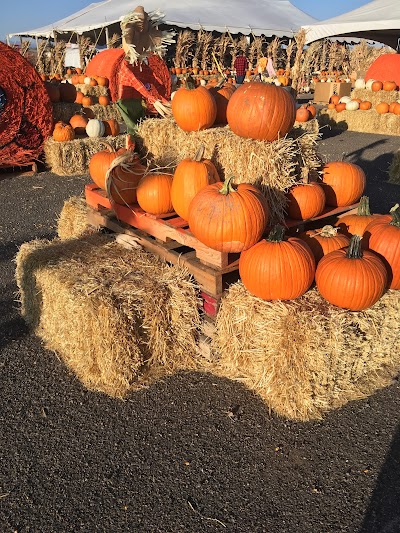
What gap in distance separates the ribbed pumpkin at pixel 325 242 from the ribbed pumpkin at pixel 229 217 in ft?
1.69

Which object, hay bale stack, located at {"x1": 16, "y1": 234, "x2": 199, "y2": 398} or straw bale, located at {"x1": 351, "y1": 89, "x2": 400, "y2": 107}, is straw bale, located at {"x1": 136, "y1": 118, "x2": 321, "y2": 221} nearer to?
hay bale stack, located at {"x1": 16, "y1": 234, "x2": 199, "y2": 398}

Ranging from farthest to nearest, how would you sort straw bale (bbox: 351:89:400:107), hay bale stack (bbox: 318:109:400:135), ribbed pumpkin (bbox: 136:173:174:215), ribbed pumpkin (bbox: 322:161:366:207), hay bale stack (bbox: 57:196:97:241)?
straw bale (bbox: 351:89:400:107) < hay bale stack (bbox: 318:109:400:135) < hay bale stack (bbox: 57:196:97:241) < ribbed pumpkin (bbox: 322:161:366:207) < ribbed pumpkin (bbox: 136:173:174:215)

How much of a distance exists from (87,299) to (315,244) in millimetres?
1736

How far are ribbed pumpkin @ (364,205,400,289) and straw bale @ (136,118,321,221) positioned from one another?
2.35 feet

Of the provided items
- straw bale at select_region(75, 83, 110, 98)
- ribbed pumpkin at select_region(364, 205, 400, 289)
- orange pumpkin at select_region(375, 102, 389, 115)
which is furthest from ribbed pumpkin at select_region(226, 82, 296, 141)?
orange pumpkin at select_region(375, 102, 389, 115)

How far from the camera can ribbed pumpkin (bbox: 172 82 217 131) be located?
13.1ft

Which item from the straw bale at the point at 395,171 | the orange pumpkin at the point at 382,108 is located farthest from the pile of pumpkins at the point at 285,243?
the orange pumpkin at the point at 382,108

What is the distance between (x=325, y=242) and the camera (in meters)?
3.46

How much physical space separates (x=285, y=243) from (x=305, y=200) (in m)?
→ 0.82

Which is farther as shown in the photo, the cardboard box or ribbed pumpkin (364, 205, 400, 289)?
the cardboard box

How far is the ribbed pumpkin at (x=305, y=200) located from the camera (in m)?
3.75

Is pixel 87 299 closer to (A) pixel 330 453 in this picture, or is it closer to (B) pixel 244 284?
(B) pixel 244 284

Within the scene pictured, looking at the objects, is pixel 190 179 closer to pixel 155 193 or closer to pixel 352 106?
pixel 155 193

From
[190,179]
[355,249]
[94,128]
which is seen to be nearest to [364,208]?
[355,249]
